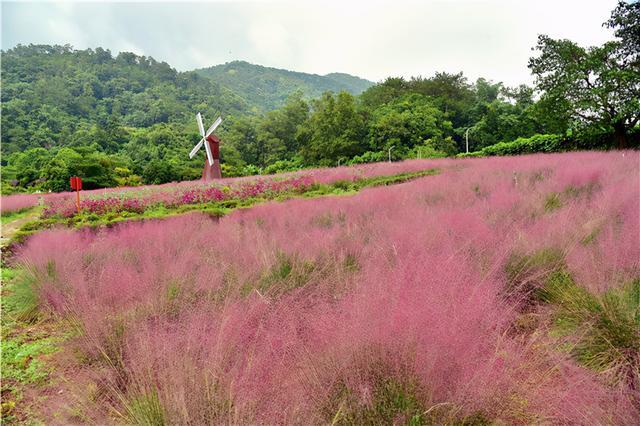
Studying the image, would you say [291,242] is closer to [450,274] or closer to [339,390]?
[450,274]

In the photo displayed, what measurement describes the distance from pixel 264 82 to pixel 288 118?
92.4 m

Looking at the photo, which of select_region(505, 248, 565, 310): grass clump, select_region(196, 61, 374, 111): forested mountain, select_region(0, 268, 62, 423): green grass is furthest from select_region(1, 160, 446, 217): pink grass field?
select_region(196, 61, 374, 111): forested mountain

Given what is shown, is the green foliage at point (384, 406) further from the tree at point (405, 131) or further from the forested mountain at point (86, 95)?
the forested mountain at point (86, 95)

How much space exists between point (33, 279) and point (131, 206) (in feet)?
23.7

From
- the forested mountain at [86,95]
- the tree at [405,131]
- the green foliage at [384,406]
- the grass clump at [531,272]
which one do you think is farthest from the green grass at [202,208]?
the forested mountain at [86,95]

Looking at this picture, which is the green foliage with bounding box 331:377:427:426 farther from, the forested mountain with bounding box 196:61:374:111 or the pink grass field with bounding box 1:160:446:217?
the forested mountain with bounding box 196:61:374:111

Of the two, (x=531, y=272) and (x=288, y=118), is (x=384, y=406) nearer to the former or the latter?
(x=531, y=272)

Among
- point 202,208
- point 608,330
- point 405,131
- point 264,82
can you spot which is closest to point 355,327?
point 608,330

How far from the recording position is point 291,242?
4.33 m

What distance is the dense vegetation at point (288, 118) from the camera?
1694 cm

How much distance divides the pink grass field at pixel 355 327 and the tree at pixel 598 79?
1613 cm

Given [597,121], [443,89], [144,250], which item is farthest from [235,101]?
[144,250]

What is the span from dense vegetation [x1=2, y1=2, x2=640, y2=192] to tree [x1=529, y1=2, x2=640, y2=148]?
0.17 ft

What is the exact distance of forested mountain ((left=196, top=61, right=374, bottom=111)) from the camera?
122m
